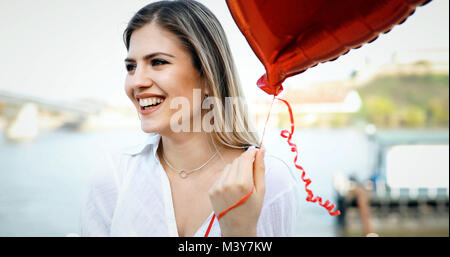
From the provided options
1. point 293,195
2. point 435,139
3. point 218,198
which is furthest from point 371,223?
point 218,198

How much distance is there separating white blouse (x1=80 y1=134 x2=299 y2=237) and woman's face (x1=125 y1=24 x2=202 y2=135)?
0.18 m

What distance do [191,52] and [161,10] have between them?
0.12 metres

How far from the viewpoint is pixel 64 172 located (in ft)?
34.3

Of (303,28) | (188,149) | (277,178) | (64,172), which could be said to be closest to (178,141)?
(188,149)

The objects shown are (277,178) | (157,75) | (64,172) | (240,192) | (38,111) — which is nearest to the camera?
(240,192)

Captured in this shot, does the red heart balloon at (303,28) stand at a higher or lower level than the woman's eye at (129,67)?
lower

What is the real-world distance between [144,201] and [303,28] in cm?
56

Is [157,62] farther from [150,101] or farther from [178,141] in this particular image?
[178,141]

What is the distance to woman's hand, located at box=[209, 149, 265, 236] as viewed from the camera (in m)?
0.65

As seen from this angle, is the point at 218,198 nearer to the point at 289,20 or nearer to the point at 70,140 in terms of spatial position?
the point at 289,20

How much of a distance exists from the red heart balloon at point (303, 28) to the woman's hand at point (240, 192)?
0.16 meters

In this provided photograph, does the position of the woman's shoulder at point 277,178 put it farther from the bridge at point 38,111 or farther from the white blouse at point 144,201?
the bridge at point 38,111

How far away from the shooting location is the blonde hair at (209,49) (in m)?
0.84

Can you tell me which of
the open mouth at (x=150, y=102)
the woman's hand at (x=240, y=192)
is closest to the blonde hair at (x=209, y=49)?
the open mouth at (x=150, y=102)
